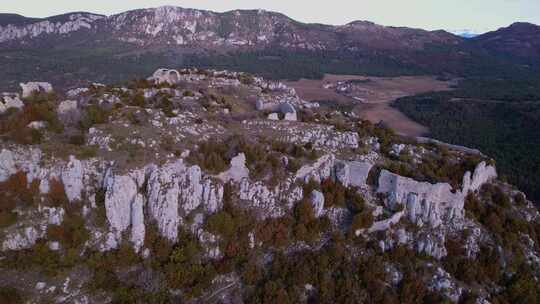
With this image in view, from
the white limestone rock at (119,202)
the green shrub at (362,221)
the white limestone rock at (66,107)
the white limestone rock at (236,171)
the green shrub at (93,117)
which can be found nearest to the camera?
the white limestone rock at (119,202)

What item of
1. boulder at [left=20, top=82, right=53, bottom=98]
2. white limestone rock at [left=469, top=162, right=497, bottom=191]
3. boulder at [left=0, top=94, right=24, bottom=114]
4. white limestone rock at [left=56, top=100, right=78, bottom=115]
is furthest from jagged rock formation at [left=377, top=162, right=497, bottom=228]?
boulder at [left=20, top=82, right=53, bottom=98]

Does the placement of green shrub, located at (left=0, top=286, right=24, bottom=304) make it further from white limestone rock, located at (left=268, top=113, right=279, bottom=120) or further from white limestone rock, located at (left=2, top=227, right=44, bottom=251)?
white limestone rock, located at (left=268, top=113, right=279, bottom=120)

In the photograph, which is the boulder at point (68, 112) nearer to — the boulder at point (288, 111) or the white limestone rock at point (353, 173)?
the boulder at point (288, 111)

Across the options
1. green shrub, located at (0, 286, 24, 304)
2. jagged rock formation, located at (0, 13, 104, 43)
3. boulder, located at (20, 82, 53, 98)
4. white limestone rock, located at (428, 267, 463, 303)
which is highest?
jagged rock formation, located at (0, 13, 104, 43)

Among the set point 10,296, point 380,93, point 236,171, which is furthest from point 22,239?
point 380,93

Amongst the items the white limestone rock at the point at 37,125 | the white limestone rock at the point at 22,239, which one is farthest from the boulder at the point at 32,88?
the white limestone rock at the point at 22,239

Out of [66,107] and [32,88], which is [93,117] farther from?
[32,88]
